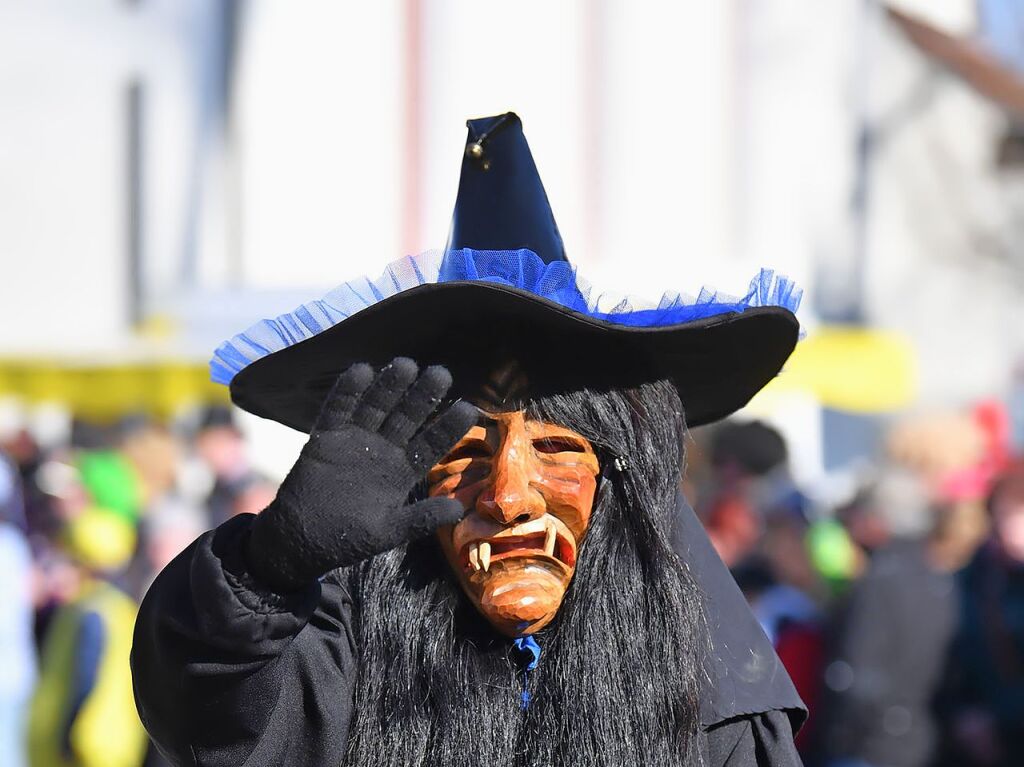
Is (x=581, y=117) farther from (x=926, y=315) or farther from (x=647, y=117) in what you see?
(x=926, y=315)

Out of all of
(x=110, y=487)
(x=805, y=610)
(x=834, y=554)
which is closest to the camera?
(x=805, y=610)

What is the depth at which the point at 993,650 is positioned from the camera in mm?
4441

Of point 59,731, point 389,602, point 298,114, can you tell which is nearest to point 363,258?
point 298,114

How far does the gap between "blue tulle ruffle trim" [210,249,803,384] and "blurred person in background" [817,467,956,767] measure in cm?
265

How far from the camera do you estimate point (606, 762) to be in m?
2.00

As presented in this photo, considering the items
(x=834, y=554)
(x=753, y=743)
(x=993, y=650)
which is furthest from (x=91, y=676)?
(x=753, y=743)

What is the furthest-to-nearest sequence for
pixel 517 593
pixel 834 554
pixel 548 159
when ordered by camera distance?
pixel 548 159
pixel 834 554
pixel 517 593

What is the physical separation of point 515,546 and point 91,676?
122 inches

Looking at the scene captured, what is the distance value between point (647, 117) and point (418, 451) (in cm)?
992

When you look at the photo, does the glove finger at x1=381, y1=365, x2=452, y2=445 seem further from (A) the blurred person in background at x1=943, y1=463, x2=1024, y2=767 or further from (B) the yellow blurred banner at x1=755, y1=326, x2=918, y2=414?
Answer: (B) the yellow blurred banner at x1=755, y1=326, x2=918, y2=414

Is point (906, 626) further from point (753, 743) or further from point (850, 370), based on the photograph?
point (850, 370)

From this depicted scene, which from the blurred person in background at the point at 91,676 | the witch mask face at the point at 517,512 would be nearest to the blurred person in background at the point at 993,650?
the blurred person in background at the point at 91,676

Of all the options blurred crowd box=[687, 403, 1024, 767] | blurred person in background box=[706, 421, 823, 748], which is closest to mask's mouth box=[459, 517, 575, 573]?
blurred person in background box=[706, 421, 823, 748]

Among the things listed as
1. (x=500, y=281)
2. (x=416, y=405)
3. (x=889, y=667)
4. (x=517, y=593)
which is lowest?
(x=889, y=667)
